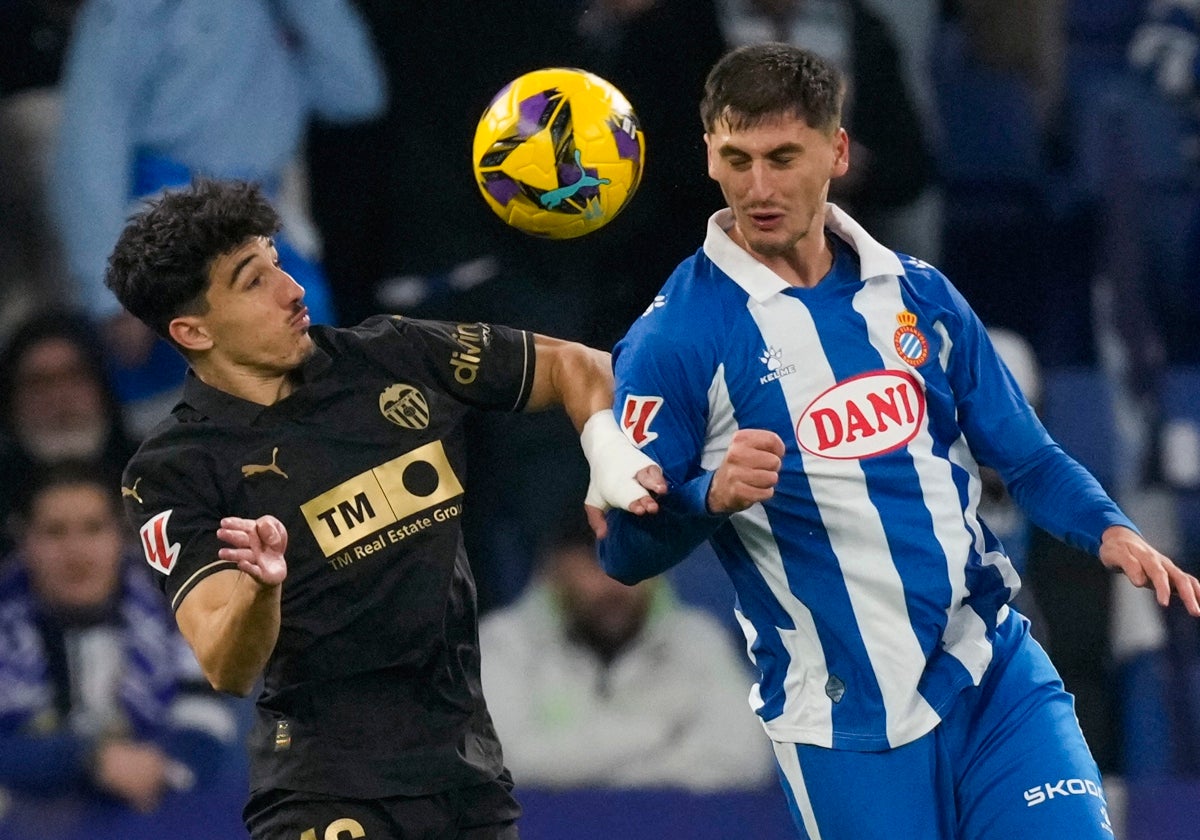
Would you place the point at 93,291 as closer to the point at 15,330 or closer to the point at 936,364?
the point at 15,330

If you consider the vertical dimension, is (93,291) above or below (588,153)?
below

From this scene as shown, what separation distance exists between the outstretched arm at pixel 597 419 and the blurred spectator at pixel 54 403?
112 inches

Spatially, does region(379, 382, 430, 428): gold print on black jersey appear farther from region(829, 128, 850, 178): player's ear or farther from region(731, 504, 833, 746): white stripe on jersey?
region(829, 128, 850, 178): player's ear

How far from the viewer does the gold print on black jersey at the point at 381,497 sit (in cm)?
329

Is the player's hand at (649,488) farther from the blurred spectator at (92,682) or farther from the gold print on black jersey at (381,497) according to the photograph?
the blurred spectator at (92,682)

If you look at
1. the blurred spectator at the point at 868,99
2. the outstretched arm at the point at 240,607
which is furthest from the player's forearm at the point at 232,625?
the blurred spectator at the point at 868,99

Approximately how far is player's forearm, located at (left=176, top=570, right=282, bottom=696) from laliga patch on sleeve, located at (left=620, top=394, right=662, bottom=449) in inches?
25.9

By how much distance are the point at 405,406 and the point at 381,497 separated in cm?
18

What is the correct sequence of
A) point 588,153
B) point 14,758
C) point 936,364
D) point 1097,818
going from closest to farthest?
point 1097,818, point 936,364, point 588,153, point 14,758

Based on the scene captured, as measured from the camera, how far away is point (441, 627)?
331 cm

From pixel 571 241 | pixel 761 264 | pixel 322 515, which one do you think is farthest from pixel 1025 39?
pixel 322 515

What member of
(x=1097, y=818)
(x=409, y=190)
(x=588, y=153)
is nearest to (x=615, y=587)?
(x=409, y=190)

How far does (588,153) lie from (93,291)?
2861 millimetres

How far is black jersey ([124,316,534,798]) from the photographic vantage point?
327 cm
